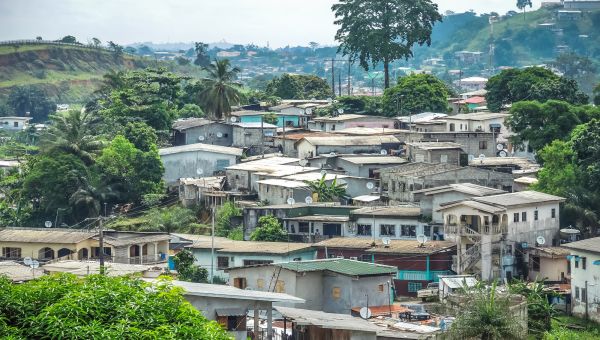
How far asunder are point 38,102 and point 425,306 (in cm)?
8047

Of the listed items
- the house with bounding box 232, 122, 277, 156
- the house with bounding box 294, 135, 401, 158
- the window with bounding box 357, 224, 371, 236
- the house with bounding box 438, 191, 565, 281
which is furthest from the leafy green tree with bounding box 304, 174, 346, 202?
the house with bounding box 232, 122, 277, 156

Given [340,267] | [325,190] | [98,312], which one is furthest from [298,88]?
[98,312]

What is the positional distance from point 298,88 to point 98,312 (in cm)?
6696

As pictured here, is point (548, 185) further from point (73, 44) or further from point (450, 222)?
point (73, 44)

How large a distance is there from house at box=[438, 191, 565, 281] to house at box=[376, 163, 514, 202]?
4.27 metres

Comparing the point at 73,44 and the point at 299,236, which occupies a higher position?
the point at 73,44

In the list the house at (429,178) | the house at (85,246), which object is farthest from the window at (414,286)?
the house at (85,246)

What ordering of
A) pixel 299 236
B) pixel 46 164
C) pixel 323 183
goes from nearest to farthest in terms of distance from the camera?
pixel 299 236
pixel 323 183
pixel 46 164

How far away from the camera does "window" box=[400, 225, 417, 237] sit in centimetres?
4378

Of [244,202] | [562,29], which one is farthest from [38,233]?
[562,29]

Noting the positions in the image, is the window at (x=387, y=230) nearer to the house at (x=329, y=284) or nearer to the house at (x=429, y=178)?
the house at (x=429, y=178)

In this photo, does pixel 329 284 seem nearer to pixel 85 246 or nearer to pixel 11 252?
pixel 85 246

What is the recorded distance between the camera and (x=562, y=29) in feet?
603

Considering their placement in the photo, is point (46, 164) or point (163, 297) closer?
point (163, 297)
